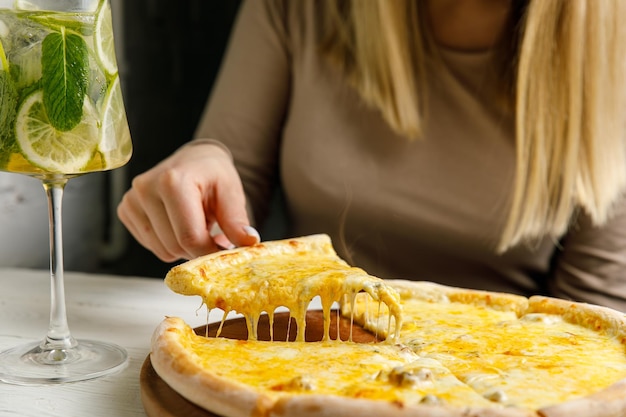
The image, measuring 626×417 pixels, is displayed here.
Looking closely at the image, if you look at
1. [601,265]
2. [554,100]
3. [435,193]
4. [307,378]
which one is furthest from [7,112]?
[601,265]

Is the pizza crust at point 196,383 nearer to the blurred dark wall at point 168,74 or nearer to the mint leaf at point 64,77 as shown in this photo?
the mint leaf at point 64,77

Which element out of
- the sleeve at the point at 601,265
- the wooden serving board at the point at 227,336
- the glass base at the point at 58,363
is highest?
the wooden serving board at the point at 227,336

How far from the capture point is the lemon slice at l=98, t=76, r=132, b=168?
94 centimetres

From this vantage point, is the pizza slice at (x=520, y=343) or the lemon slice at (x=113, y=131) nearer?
the pizza slice at (x=520, y=343)

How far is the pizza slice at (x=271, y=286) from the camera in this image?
3.05ft

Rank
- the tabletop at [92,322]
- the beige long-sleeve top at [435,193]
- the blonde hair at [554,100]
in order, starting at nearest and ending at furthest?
the tabletop at [92,322] → the blonde hair at [554,100] → the beige long-sleeve top at [435,193]

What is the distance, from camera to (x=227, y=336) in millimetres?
1006

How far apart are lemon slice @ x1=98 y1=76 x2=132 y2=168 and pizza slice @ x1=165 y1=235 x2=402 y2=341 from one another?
158mm

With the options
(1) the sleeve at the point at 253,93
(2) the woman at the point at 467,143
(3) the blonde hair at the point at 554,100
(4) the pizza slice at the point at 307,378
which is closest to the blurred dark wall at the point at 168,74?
(1) the sleeve at the point at 253,93

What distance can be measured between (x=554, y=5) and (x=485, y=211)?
0.45m

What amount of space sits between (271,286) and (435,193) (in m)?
0.80

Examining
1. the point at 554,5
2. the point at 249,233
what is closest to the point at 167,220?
the point at 249,233

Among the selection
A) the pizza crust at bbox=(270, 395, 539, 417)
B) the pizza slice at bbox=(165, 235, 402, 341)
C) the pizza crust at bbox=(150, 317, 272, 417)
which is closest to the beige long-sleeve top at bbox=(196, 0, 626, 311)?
the pizza slice at bbox=(165, 235, 402, 341)

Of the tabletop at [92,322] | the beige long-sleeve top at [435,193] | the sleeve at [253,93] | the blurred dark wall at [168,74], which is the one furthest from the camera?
the blurred dark wall at [168,74]
